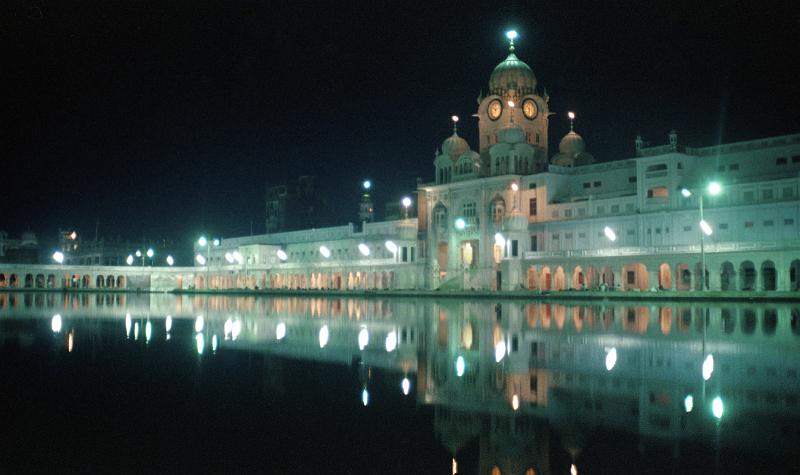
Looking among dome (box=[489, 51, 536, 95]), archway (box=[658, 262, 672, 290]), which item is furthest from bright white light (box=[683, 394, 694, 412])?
dome (box=[489, 51, 536, 95])

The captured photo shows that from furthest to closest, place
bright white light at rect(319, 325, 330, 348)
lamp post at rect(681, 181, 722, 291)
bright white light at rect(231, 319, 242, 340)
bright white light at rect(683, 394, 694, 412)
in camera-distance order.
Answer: lamp post at rect(681, 181, 722, 291) → bright white light at rect(231, 319, 242, 340) → bright white light at rect(319, 325, 330, 348) → bright white light at rect(683, 394, 694, 412)

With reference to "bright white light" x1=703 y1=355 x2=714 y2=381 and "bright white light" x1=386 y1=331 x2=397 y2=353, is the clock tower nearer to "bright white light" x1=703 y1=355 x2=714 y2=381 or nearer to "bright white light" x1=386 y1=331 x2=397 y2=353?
"bright white light" x1=386 y1=331 x2=397 y2=353

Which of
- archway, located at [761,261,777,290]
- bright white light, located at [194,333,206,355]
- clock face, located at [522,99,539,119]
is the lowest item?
bright white light, located at [194,333,206,355]

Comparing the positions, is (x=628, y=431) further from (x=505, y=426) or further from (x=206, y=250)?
(x=206, y=250)

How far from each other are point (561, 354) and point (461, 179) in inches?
2853

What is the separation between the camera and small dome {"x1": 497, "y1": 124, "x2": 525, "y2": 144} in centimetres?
8388

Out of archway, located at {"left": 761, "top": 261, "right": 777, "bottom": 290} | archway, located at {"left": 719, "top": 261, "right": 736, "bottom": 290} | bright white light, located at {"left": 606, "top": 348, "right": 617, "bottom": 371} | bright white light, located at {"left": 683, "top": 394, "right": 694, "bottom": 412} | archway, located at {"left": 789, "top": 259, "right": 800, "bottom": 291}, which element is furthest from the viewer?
archway, located at {"left": 761, "top": 261, "right": 777, "bottom": 290}

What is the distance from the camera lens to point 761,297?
166 ft

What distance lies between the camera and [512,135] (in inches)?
3307

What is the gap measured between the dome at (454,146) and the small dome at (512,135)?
29.6 feet

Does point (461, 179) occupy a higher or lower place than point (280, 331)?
higher

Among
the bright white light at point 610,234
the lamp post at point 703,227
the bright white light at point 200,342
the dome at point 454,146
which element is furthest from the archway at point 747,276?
the bright white light at point 200,342

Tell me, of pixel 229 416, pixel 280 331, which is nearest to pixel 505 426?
pixel 229 416

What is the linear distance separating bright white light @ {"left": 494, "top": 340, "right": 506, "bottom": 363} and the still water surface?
0.03 meters
